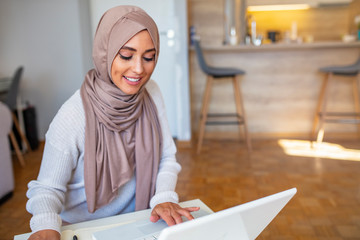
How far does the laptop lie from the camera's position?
559mm

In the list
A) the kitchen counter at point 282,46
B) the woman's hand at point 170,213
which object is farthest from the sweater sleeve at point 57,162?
the kitchen counter at point 282,46

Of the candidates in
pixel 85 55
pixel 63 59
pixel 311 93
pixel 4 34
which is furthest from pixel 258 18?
pixel 4 34

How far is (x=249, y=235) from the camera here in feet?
2.51

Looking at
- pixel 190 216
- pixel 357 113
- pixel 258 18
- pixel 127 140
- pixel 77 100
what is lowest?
pixel 357 113

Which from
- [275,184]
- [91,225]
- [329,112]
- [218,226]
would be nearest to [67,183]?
[91,225]

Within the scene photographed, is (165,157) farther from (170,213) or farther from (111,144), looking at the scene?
(170,213)

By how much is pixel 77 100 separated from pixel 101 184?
26 centimetres

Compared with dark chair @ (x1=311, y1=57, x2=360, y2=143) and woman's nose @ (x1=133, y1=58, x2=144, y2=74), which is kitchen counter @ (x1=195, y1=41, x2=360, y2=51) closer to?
dark chair @ (x1=311, y1=57, x2=360, y2=143)

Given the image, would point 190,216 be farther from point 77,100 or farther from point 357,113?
point 357,113

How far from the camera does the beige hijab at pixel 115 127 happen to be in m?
1.03

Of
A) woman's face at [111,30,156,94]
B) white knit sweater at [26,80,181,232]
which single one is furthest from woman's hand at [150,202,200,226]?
woman's face at [111,30,156,94]

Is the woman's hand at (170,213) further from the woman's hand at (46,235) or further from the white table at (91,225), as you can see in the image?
the woman's hand at (46,235)

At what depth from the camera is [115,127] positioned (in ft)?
→ 3.56

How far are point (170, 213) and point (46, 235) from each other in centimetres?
30
